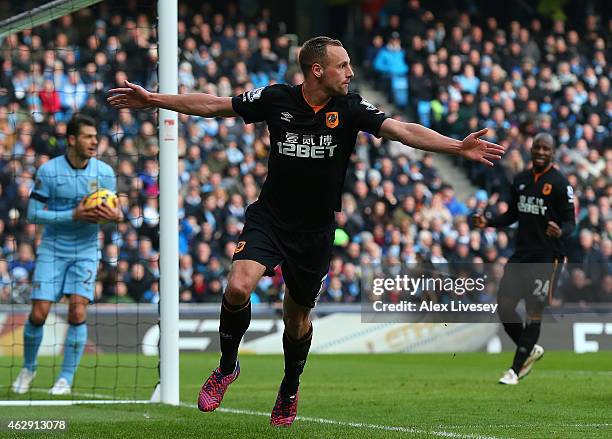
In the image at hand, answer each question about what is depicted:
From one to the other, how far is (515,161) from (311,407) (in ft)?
45.4

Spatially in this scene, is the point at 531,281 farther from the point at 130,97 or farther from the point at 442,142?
the point at 130,97

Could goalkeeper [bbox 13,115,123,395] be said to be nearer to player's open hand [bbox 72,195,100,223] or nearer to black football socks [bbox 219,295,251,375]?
player's open hand [bbox 72,195,100,223]

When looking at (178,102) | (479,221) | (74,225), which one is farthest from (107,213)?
(479,221)

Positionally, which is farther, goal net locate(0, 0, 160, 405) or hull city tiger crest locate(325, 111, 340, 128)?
goal net locate(0, 0, 160, 405)

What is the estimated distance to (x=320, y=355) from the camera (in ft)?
59.2

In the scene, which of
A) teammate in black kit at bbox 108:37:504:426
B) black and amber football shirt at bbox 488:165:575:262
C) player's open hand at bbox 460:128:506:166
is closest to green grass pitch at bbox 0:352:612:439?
teammate in black kit at bbox 108:37:504:426

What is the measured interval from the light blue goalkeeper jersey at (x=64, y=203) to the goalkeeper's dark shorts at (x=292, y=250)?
368 cm

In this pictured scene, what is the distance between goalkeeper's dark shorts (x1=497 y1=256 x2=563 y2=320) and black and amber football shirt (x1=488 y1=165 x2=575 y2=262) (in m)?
0.07

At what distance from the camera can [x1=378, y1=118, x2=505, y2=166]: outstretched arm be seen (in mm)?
7336

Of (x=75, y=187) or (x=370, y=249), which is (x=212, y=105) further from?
(x=370, y=249)

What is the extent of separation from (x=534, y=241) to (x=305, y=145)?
5420mm

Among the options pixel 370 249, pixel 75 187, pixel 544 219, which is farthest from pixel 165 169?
pixel 370 249

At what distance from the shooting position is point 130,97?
26.1 feet

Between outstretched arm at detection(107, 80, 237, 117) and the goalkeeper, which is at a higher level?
outstretched arm at detection(107, 80, 237, 117)
